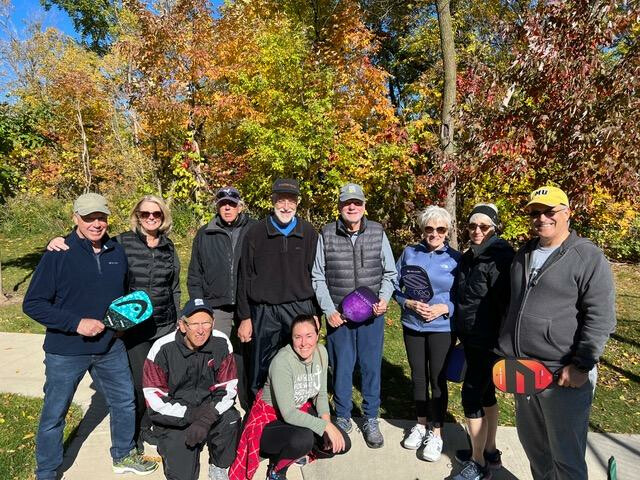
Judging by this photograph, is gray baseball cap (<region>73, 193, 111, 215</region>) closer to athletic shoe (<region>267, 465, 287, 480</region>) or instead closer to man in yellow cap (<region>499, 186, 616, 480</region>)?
athletic shoe (<region>267, 465, 287, 480</region>)

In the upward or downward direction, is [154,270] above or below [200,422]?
above

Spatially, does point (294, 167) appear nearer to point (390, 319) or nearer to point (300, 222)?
point (390, 319)

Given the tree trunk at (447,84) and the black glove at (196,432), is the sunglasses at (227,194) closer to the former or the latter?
the black glove at (196,432)

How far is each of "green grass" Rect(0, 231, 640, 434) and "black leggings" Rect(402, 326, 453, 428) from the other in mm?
693

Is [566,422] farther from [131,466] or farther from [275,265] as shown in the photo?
[131,466]

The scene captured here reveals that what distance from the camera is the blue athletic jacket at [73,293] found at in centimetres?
270

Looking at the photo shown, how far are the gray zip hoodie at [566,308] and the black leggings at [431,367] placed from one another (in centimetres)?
74

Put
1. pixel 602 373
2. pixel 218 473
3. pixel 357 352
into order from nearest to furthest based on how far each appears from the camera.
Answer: pixel 218 473 → pixel 357 352 → pixel 602 373

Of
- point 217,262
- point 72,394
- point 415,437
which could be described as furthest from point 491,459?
point 72,394

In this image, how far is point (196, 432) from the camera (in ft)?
9.05

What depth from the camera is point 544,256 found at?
95.2 inches

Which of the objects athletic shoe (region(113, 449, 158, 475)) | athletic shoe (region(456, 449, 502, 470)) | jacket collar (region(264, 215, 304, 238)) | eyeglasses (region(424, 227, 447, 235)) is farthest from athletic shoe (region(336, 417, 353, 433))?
eyeglasses (region(424, 227, 447, 235))

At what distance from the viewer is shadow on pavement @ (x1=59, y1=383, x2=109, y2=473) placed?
3341 millimetres

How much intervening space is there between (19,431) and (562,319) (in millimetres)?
4326
